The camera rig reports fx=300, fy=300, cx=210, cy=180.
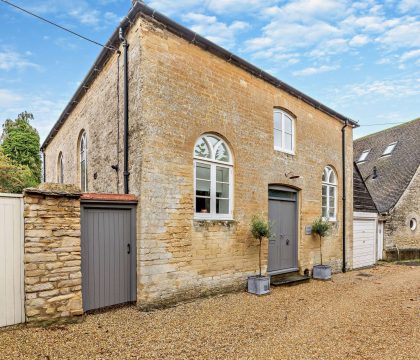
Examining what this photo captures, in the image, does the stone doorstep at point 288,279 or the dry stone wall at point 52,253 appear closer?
the dry stone wall at point 52,253

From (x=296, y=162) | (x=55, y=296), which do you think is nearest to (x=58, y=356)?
(x=55, y=296)

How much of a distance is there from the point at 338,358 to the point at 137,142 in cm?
504

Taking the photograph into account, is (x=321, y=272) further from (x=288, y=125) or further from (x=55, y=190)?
(x=55, y=190)

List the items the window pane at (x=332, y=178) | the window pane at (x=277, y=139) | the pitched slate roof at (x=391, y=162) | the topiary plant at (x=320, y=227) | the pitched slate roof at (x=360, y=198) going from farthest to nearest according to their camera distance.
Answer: the pitched slate roof at (x=391, y=162), the pitched slate roof at (x=360, y=198), the window pane at (x=332, y=178), the topiary plant at (x=320, y=227), the window pane at (x=277, y=139)

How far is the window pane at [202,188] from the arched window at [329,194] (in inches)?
210

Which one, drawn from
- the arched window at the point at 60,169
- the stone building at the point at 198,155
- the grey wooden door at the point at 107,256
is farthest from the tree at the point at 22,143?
the grey wooden door at the point at 107,256

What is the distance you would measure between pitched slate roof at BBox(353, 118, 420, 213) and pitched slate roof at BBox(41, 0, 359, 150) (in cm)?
744

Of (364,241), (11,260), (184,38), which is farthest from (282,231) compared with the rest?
(11,260)

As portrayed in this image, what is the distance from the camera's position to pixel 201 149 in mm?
7148

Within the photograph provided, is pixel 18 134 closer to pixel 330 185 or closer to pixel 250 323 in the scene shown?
pixel 330 185

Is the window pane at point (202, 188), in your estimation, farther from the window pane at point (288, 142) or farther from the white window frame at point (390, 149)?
the white window frame at point (390, 149)

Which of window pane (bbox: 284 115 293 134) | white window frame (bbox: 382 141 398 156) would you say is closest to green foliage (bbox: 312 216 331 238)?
window pane (bbox: 284 115 293 134)

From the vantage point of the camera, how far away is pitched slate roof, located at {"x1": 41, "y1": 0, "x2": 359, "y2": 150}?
622cm

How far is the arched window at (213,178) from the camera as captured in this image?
23.1 ft
